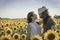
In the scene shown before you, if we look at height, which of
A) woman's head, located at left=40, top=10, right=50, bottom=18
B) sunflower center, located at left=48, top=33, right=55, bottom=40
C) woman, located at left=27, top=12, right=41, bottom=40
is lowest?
sunflower center, located at left=48, top=33, right=55, bottom=40

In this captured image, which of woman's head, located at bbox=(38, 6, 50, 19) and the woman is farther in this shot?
the woman

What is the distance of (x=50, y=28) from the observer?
447 inches

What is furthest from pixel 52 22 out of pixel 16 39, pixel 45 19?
pixel 16 39

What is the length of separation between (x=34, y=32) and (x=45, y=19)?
2.01ft

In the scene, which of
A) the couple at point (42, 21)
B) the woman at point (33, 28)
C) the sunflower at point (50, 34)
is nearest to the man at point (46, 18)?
the couple at point (42, 21)

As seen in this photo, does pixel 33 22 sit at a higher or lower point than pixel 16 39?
higher

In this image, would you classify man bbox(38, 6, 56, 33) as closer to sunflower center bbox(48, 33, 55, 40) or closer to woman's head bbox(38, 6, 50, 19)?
woman's head bbox(38, 6, 50, 19)

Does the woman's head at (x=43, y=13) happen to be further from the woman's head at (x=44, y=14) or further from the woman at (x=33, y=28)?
the woman at (x=33, y=28)

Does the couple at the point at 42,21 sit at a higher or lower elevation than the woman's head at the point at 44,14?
lower

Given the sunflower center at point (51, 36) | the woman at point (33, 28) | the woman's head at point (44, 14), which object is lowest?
the sunflower center at point (51, 36)

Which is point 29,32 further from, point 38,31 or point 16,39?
point 16,39

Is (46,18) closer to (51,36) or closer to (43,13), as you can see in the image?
(43,13)

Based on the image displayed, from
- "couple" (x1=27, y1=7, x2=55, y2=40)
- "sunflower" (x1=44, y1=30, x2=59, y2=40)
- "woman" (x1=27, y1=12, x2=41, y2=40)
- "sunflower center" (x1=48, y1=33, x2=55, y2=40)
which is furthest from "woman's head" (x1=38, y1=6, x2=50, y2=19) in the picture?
"sunflower center" (x1=48, y1=33, x2=55, y2=40)

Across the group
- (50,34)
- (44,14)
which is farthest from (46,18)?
(50,34)
